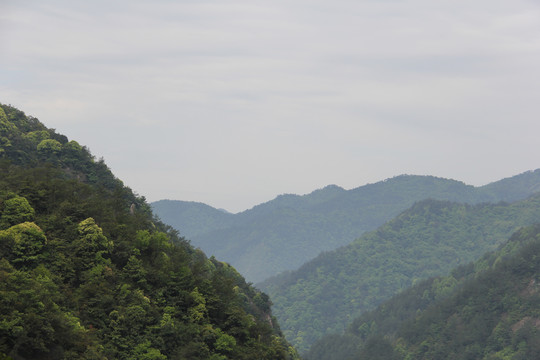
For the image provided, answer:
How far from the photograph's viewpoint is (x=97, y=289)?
4925 centimetres

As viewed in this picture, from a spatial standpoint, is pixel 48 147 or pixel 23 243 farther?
pixel 48 147

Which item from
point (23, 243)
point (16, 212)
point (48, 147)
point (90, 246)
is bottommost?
point (90, 246)

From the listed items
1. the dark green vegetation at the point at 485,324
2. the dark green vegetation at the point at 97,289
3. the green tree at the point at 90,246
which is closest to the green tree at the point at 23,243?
the dark green vegetation at the point at 97,289

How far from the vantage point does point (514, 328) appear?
15125 cm

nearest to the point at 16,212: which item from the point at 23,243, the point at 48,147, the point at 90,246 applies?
the point at 23,243

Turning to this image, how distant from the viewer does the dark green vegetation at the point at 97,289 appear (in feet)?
130

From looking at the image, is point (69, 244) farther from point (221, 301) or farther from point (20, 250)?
point (221, 301)

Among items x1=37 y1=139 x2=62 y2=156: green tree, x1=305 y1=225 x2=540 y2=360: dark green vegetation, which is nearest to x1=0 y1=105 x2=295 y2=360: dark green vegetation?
x1=37 y1=139 x2=62 y2=156: green tree

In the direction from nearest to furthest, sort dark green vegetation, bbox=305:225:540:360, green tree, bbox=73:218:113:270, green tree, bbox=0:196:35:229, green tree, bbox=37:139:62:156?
1. green tree, bbox=0:196:35:229
2. green tree, bbox=73:218:113:270
3. green tree, bbox=37:139:62:156
4. dark green vegetation, bbox=305:225:540:360

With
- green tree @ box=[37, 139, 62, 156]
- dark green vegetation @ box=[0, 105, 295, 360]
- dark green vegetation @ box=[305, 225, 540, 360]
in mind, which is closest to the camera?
dark green vegetation @ box=[0, 105, 295, 360]

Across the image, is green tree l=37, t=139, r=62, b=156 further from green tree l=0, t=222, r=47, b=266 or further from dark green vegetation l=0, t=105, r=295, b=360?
green tree l=0, t=222, r=47, b=266

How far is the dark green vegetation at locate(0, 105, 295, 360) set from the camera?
3959cm

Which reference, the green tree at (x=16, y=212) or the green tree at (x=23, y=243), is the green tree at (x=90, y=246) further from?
the green tree at (x=16, y=212)

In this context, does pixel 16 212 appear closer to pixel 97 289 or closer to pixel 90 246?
pixel 90 246
